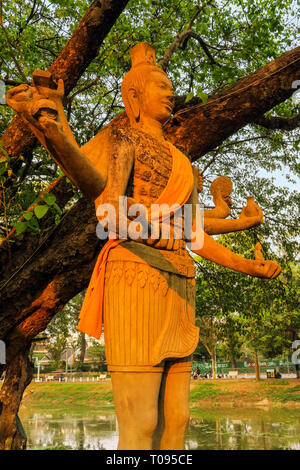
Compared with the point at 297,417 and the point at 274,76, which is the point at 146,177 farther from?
the point at 297,417

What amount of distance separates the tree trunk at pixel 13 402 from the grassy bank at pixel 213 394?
53.8 feet

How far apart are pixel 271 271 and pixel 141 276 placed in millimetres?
838

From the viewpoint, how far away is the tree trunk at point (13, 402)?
545cm

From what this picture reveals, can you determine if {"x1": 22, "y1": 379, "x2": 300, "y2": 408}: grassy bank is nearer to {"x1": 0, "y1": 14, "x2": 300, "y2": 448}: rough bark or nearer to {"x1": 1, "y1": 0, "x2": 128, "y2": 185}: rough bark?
{"x1": 0, "y1": 14, "x2": 300, "y2": 448}: rough bark

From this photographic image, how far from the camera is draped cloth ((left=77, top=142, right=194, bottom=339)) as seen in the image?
94.1 inches

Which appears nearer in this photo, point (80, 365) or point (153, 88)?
point (153, 88)

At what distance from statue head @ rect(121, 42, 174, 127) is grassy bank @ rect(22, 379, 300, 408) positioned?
19472 mm

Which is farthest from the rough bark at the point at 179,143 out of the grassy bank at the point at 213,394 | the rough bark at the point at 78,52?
the grassy bank at the point at 213,394

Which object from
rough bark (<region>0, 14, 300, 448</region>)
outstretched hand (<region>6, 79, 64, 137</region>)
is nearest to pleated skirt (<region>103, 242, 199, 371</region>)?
outstretched hand (<region>6, 79, 64, 137</region>)

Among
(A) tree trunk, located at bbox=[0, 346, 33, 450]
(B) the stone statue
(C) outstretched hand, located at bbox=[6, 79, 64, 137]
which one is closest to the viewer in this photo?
(C) outstretched hand, located at bbox=[6, 79, 64, 137]

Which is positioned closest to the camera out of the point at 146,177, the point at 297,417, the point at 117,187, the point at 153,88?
the point at 117,187

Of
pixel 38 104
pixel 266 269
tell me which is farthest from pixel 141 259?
pixel 38 104
